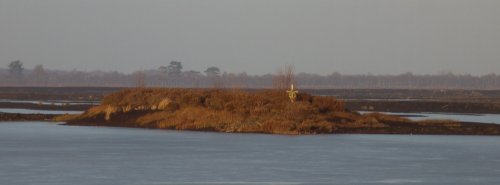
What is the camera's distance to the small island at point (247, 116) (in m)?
41.8

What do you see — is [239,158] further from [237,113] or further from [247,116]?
[237,113]

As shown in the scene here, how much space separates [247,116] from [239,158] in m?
15.2

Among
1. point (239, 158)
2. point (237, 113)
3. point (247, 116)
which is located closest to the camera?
point (239, 158)

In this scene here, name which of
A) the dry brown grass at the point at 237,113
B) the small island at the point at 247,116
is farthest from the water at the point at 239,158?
the dry brown grass at the point at 237,113

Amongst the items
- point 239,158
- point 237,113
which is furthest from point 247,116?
point 239,158

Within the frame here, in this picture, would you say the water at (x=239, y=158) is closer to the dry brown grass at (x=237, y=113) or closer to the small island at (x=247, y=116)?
the small island at (x=247, y=116)

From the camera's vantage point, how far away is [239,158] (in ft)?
92.5

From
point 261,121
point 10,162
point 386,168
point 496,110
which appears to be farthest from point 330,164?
point 496,110

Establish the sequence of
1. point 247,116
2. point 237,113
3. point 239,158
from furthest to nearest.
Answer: point 237,113 → point 247,116 → point 239,158

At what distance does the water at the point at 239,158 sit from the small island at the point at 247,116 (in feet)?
8.98

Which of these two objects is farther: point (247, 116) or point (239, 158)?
point (247, 116)

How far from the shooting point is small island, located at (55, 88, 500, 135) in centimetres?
4181

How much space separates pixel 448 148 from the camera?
1282 inches

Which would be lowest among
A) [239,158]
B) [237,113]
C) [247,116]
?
[239,158]
